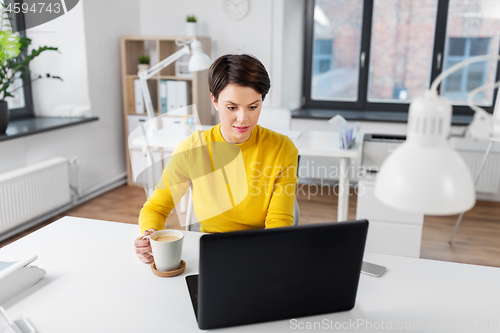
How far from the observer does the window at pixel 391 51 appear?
13.4ft

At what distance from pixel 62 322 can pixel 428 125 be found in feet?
2.75

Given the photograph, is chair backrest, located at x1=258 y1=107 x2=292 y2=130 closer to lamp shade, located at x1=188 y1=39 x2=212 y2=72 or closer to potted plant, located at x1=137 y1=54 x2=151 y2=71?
lamp shade, located at x1=188 y1=39 x2=212 y2=72

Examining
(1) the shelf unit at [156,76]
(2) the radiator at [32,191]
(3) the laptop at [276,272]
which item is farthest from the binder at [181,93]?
(3) the laptop at [276,272]

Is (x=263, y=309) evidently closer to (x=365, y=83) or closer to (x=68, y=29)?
(x=68, y=29)

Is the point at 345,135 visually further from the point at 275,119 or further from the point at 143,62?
the point at 143,62

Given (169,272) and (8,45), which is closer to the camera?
(169,272)

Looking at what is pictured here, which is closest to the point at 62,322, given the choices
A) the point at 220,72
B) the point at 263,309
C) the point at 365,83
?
the point at 263,309

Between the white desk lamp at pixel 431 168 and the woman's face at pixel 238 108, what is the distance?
830 millimetres

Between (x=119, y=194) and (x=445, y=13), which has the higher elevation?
(x=445, y=13)

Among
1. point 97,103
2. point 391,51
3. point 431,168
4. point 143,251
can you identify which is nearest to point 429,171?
point 431,168

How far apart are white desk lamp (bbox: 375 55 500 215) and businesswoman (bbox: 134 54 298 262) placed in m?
0.85

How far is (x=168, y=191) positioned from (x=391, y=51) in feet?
11.6

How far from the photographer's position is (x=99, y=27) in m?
3.85

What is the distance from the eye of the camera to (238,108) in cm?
138
